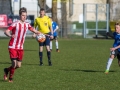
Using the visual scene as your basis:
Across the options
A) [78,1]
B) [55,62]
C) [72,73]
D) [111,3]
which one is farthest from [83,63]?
[78,1]

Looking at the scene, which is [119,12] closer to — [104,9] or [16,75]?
[104,9]

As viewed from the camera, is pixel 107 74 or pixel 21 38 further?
pixel 107 74

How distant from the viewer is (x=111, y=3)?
142 ft

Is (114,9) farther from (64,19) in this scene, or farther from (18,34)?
(18,34)

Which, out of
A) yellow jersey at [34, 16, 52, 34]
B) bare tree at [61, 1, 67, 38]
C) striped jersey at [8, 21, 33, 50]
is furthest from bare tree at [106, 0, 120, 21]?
striped jersey at [8, 21, 33, 50]

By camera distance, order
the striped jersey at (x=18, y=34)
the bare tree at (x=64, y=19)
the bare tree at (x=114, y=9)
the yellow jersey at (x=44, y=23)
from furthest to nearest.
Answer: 1. the bare tree at (x=114, y=9)
2. the bare tree at (x=64, y=19)
3. the yellow jersey at (x=44, y=23)
4. the striped jersey at (x=18, y=34)

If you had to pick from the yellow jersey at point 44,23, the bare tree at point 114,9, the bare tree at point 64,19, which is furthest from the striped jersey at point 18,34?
the bare tree at point 114,9

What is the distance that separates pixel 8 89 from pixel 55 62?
753 centimetres

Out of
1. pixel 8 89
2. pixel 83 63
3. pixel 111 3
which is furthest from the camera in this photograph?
pixel 111 3

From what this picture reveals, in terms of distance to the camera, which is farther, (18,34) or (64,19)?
(64,19)

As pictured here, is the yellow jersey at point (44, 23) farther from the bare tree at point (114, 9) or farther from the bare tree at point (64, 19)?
the bare tree at point (114, 9)

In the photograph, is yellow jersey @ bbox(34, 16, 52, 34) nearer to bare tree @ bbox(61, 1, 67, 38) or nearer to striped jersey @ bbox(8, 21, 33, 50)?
striped jersey @ bbox(8, 21, 33, 50)

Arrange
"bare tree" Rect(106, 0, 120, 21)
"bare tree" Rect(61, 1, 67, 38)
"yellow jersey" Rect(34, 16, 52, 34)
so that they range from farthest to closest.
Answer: "bare tree" Rect(106, 0, 120, 21)
"bare tree" Rect(61, 1, 67, 38)
"yellow jersey" Rect(34, 16, 52, 34)

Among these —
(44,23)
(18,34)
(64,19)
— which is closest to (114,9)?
(64,19)
